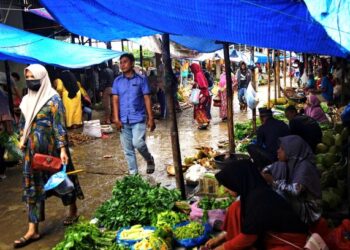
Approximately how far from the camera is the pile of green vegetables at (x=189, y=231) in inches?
154

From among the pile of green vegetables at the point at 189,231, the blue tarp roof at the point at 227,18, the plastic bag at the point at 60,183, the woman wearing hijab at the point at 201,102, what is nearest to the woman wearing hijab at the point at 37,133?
the plastic bag at the point at 60,183

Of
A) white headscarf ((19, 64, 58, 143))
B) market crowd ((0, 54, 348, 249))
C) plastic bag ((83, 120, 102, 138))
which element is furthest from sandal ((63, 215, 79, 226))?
plastic bag ((83, 120, 102, 138))

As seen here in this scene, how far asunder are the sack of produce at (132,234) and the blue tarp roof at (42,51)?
12.4 ft

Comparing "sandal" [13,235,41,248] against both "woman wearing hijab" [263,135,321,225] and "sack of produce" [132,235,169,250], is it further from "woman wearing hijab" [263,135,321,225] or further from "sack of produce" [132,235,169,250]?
"woman wearing hijab" [263,135,321,225]

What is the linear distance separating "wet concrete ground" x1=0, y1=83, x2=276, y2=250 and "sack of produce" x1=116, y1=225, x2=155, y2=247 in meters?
0.93

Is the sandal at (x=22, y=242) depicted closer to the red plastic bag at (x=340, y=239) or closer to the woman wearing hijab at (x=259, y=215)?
the woman wearing hijab at (x=259, y=215)

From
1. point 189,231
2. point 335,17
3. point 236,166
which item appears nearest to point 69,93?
point 189,231

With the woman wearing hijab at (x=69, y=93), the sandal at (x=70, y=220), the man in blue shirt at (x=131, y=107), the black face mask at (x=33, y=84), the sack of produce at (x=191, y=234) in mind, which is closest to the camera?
the sack of produce at (x=191, y=234)

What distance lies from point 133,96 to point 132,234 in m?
2.42

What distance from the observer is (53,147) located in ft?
14.8

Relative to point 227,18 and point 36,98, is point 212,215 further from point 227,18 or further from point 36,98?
point 36,98

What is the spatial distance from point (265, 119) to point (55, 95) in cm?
294

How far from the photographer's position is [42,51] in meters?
7.25

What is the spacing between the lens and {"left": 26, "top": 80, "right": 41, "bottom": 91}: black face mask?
437 centimetres
